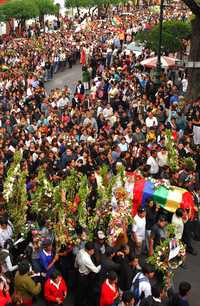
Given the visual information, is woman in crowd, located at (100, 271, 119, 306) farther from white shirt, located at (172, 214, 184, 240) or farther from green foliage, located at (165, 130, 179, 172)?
green foliage, located at (165, 130, 179, 172)

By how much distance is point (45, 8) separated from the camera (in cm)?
4447

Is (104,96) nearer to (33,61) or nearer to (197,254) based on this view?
(33,61)

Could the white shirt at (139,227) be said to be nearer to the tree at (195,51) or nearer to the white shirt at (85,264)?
the white shirt at (85,264)

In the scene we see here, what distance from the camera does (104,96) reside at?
20750 mm

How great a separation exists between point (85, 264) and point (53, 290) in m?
0.74

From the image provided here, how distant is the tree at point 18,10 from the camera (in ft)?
132

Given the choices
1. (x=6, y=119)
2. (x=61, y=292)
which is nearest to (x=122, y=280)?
(x=61, y=292)

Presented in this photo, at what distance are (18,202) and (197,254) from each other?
410 centimetres

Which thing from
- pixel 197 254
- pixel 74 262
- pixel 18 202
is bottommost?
pixel 197 254

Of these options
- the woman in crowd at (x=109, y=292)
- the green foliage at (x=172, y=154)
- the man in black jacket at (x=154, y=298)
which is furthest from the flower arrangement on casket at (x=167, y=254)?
the green foliage at (x=172, y=154)

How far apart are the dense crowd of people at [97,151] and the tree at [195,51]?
25.5 inches

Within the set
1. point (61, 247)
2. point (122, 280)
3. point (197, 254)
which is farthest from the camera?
point (197, 254)

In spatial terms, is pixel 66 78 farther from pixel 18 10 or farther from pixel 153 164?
pixel 153 164

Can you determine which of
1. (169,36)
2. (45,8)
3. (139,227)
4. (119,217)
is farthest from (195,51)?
(45,8)
